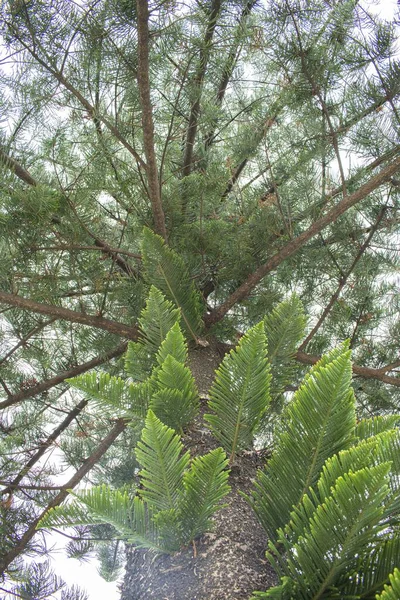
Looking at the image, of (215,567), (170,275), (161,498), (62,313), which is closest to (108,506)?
(161,498)

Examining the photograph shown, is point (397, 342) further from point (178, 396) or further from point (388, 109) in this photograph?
point (178, 396)

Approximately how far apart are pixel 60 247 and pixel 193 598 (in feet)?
4.53

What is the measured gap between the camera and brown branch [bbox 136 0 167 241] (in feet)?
5.20

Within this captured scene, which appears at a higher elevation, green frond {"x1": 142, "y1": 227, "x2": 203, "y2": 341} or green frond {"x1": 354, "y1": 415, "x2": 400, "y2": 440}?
green frond {"x1": 142, "y1": 227, "x2": 203, "y2": 341}

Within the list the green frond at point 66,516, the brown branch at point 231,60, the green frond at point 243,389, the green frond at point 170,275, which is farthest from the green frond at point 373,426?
the brown branch at point 231,60

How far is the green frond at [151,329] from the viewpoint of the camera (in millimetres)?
1409

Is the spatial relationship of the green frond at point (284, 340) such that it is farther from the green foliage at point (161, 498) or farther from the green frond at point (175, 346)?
the green foliage at point (161, 498)

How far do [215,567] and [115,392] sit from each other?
35cm

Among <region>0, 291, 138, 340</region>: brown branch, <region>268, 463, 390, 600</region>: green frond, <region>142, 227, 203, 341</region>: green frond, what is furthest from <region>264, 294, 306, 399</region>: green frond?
<region>0, 291, 138, 340</region>: brown branch

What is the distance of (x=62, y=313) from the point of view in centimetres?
194

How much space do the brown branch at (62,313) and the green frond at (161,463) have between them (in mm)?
1118

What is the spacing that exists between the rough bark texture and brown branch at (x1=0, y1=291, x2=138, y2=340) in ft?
3.00

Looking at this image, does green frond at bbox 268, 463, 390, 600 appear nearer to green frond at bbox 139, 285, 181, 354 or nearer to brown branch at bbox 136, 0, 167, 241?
green frond at bbox 139, 285, 181, 354

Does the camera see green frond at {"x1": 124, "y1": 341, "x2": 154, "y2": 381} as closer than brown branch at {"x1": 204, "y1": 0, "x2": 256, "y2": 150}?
Yes
